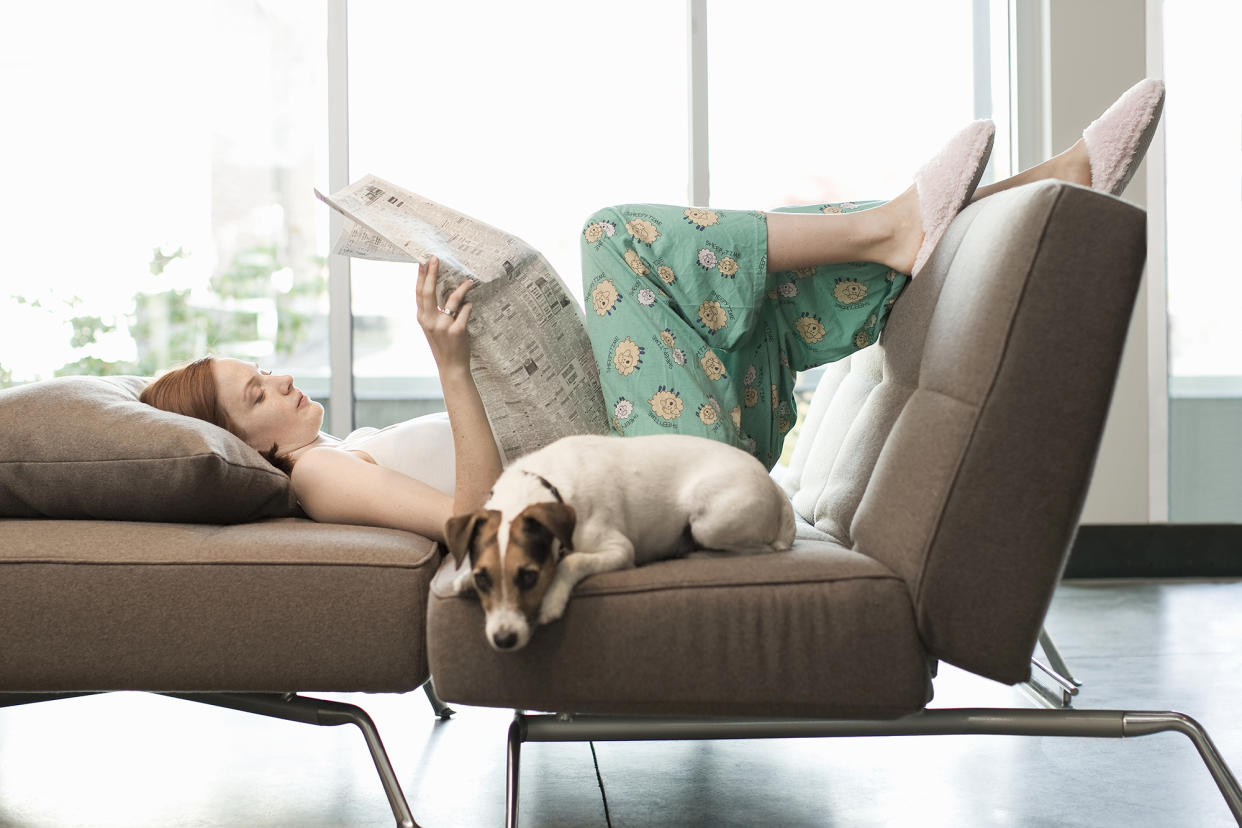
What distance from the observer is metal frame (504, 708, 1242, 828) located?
4.72 ft

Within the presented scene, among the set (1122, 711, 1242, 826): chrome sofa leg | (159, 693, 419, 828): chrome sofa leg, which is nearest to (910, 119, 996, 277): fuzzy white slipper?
(1122, 711, 1242, 826): chrome sofa leg

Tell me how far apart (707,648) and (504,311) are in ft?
2.36

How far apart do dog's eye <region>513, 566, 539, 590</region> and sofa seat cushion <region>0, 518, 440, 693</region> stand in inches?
11.5

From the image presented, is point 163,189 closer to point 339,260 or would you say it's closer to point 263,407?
point 339,260

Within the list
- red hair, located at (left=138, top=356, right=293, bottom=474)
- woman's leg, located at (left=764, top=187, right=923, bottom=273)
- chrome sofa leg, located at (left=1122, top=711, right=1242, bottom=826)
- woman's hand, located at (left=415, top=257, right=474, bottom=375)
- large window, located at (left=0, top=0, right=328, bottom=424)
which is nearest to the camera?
chrome sofa leg, located at (left=1122, top=711, right=1242, bottom=826)

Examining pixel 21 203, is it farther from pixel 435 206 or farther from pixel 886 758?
pixel 886 758

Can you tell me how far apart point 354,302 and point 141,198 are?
95cm

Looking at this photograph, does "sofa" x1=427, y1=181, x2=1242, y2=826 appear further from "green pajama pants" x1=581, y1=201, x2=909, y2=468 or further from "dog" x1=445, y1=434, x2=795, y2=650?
"green pajama pants" x1=581, y1=201, x2=909, y2=468

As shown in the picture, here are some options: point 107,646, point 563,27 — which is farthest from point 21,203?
point 107,646

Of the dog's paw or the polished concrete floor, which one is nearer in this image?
the dog's paw

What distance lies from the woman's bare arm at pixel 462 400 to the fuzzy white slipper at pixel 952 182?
804mm

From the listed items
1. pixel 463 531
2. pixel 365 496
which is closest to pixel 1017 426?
pixel 463 531

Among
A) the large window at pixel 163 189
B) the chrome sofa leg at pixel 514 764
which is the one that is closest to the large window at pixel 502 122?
the large window at pixel 163 189

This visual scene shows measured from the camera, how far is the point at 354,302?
4137mm
